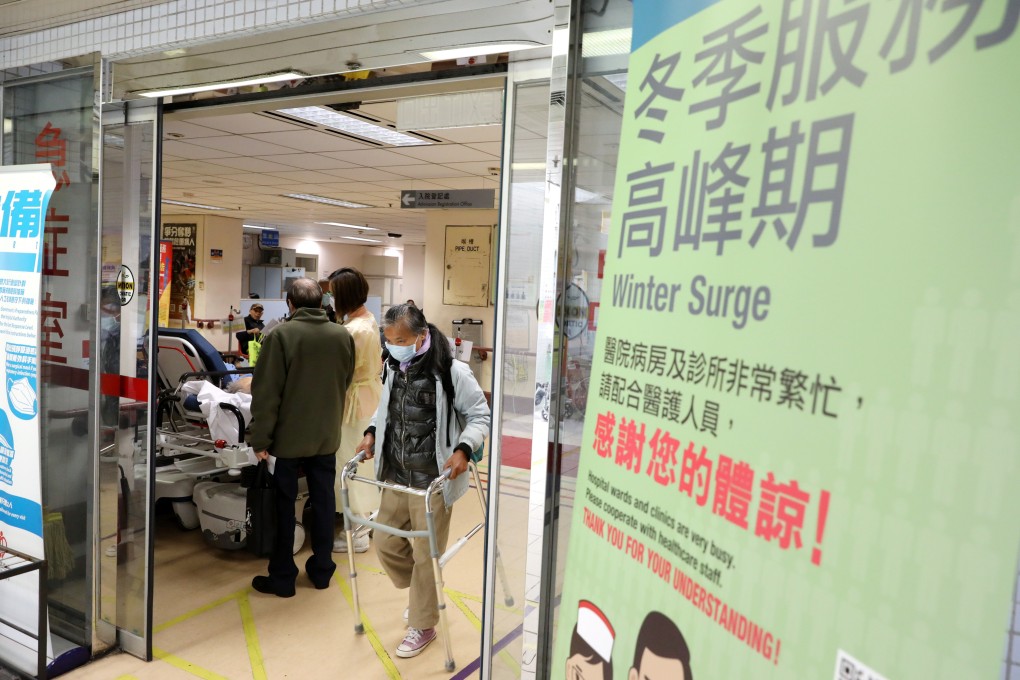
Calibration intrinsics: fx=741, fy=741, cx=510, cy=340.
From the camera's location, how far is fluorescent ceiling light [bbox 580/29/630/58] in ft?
5.54

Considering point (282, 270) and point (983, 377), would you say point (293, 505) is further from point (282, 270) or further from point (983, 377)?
point (282, 270)

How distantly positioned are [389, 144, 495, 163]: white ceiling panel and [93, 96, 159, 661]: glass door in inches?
132

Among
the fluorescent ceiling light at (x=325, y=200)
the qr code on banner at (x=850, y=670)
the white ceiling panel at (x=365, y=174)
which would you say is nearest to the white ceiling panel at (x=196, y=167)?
the white ceiling panel at (x=365, y=174)

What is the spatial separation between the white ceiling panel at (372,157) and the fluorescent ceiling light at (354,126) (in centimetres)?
50

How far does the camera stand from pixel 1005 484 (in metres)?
0.65

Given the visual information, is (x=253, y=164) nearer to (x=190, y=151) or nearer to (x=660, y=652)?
(x=190, y=151)

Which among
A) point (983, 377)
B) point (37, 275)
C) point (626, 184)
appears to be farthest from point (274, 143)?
point (983, 377)

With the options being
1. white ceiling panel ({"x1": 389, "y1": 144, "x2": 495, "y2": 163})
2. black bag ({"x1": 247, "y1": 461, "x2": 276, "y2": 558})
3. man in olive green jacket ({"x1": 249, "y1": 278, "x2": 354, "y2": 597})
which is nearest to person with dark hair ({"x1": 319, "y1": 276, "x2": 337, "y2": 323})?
man in olive green jacket ({"x1": 249, "y1": 278, "x2": 354, "y2": 597})

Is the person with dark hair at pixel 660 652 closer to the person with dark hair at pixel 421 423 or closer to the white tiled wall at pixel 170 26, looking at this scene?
the white tiled wall at pixel 170 26

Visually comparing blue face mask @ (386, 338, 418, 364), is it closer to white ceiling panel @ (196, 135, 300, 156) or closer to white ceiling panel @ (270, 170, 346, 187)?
white ceiling panel @ (196, 135, 300, 156)

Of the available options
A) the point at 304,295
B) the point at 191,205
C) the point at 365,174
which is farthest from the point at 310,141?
the point at 191,205

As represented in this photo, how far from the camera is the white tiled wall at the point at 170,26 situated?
7.50 ft

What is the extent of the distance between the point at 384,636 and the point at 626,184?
9.26 feet

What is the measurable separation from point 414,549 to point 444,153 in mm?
4105
